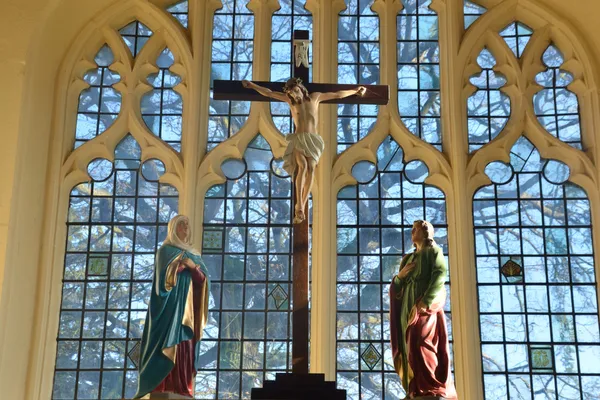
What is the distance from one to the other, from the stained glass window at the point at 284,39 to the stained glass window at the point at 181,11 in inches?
38.3

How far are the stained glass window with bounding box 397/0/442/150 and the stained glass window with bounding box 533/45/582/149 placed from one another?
42.3 inches

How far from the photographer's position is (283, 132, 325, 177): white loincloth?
929cm

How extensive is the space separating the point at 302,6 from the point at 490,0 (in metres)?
2.04

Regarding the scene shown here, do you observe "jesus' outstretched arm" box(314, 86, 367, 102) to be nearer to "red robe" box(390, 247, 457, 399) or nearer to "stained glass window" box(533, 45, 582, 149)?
"red robe" box(390, 247, 457, 399)

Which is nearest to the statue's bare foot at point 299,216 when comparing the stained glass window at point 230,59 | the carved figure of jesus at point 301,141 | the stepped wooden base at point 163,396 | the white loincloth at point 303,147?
the carved figure of jesus at point 301,141

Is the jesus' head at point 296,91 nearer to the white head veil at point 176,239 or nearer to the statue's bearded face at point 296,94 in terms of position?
the statue's bearded face at point 296,94

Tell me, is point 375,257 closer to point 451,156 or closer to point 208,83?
point 451,156

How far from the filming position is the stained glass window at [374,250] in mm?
11391

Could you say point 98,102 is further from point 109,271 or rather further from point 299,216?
point 299,216

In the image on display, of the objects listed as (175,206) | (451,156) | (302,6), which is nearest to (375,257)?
(451,156)

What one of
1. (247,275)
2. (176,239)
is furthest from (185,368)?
(247,275)

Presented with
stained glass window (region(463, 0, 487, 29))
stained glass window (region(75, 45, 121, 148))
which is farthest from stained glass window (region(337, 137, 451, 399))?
stained glass window (region(75, 45, 121, 148))

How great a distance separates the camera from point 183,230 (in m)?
9.62

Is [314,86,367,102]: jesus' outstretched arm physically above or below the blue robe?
above
